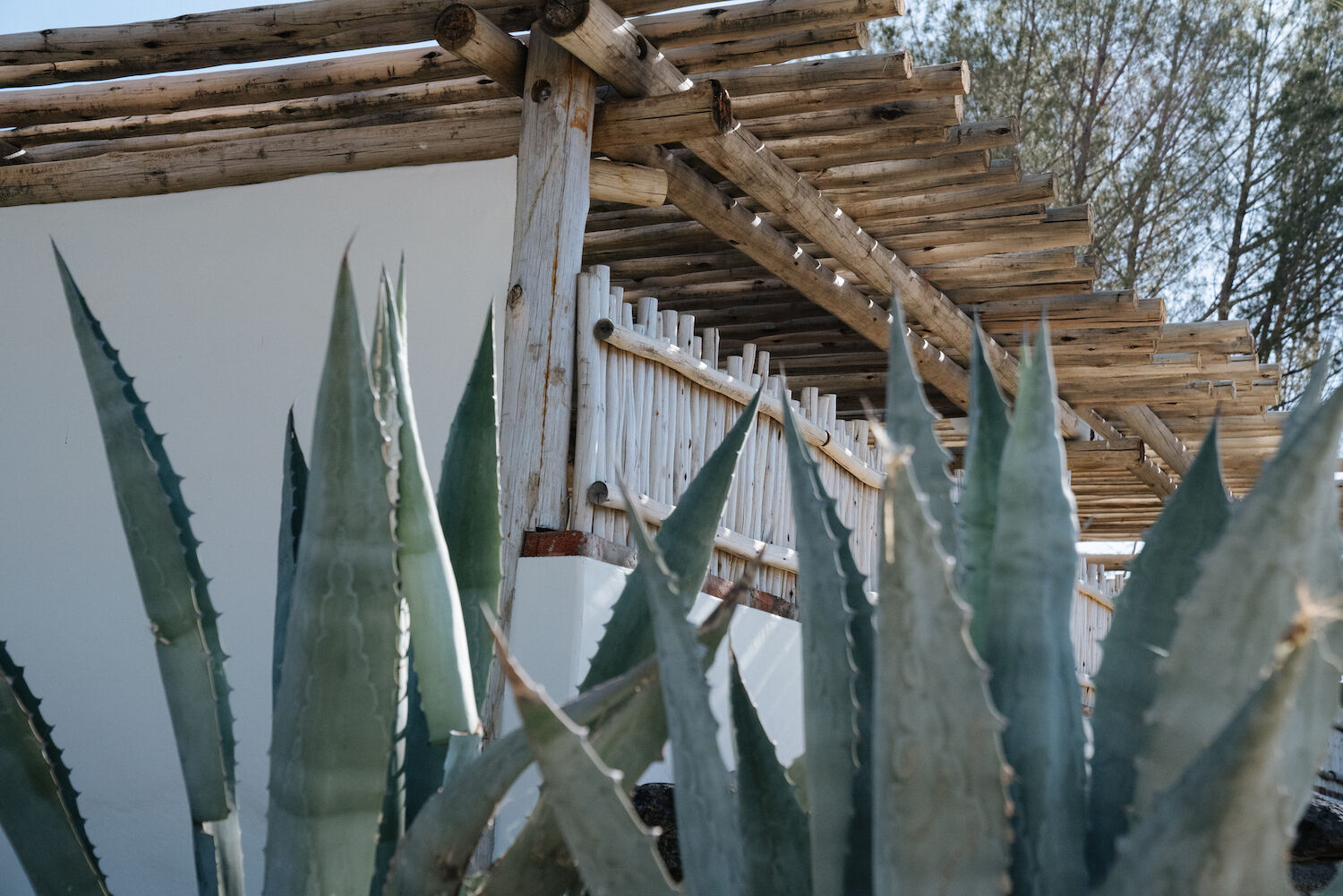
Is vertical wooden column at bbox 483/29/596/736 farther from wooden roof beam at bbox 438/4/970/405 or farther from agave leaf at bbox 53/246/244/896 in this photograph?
agave leaf at bbox 53/246/244/896

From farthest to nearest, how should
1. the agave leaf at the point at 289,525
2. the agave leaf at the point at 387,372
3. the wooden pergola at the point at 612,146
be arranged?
1. the wooden pergola at the point at 612,146
2. the agave leaf at the point at 289,525
3. the agave leaf at the point at 387,372

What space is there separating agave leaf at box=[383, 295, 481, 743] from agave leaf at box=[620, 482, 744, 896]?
0.43 m

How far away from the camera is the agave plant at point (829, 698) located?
953mm

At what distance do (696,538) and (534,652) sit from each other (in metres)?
2.68

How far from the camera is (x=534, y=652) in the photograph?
14.2ft

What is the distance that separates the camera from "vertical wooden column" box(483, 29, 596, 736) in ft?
14.3

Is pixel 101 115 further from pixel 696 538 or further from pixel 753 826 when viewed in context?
pixel 753 826

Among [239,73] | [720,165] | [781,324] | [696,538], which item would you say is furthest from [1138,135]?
[696,538]

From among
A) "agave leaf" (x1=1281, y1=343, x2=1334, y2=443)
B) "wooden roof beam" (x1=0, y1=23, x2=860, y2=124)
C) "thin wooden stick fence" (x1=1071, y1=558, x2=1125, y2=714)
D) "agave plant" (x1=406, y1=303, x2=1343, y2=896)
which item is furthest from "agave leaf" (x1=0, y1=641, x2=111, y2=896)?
"thin wooden stick fence" (x1=1071, y1=558, x2=1125, y2=714)

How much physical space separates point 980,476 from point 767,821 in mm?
416

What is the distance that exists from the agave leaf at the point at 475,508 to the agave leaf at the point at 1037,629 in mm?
793

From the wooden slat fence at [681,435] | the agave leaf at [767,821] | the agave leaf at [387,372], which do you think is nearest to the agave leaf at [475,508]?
the agave leaf at [387,372]

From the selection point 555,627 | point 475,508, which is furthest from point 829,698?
point 555,627

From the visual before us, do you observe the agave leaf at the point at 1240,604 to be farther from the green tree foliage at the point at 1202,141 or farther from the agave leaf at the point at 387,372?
the green tree foliage at the point at 1202,141
